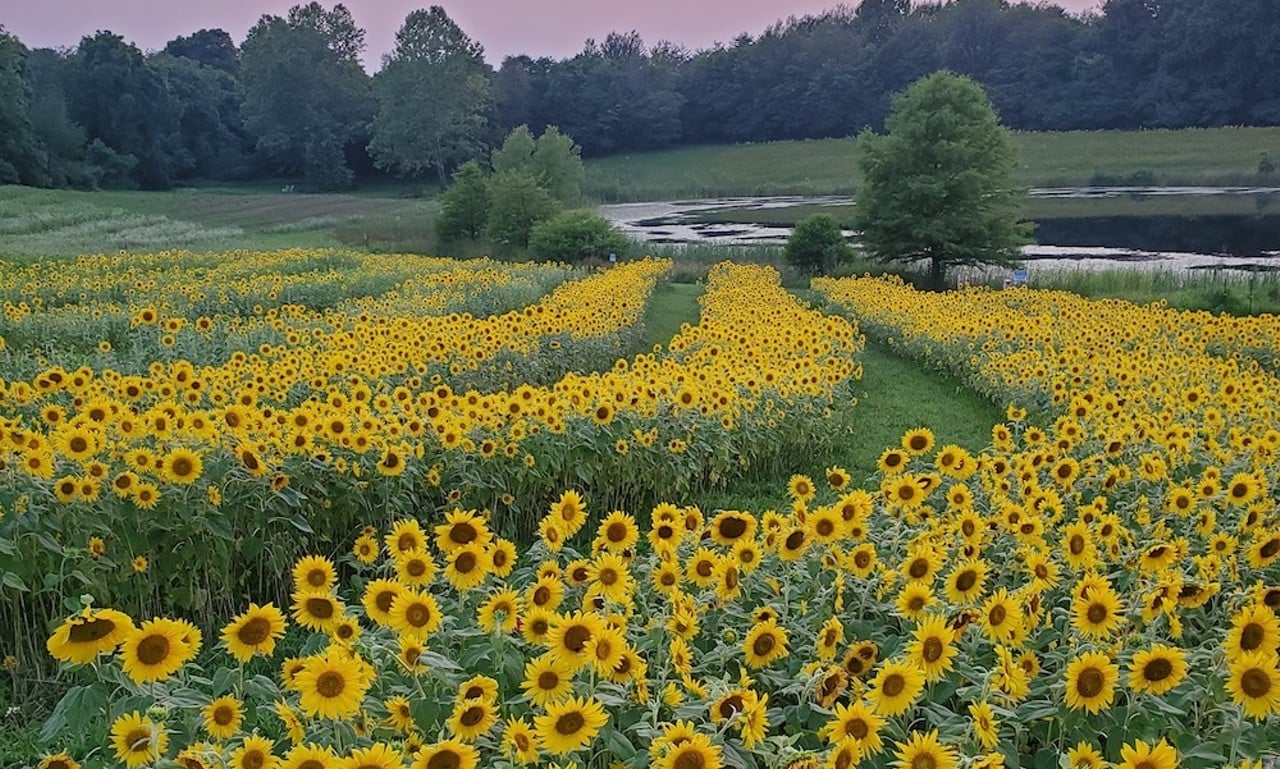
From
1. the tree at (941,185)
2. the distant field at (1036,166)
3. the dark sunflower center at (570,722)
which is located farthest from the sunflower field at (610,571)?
the distant field at (1036,166)

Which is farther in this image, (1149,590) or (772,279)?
(772,279)

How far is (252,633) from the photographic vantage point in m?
2.28

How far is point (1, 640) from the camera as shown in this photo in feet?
13.6

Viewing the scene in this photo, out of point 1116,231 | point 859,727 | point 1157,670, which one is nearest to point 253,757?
point 859,727

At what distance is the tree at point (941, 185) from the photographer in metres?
25.7

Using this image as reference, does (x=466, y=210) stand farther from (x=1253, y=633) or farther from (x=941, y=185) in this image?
(x=1253, y=633)

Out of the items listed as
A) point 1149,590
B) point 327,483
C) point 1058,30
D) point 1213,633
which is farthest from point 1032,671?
point 1058,30

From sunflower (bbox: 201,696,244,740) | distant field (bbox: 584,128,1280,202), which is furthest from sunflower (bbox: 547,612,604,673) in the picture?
distant field (bbox: 584,128,1280,202)

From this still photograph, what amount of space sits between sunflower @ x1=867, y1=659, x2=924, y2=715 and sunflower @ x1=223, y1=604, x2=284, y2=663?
134 centimetres

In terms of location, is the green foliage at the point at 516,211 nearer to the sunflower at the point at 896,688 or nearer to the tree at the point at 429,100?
the sunflower at the point at 896,688

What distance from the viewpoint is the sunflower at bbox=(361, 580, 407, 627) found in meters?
2.50

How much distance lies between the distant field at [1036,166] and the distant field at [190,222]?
18522mm

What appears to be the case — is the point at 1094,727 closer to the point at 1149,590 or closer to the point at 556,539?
the point at 1149,590

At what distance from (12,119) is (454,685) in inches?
2572
